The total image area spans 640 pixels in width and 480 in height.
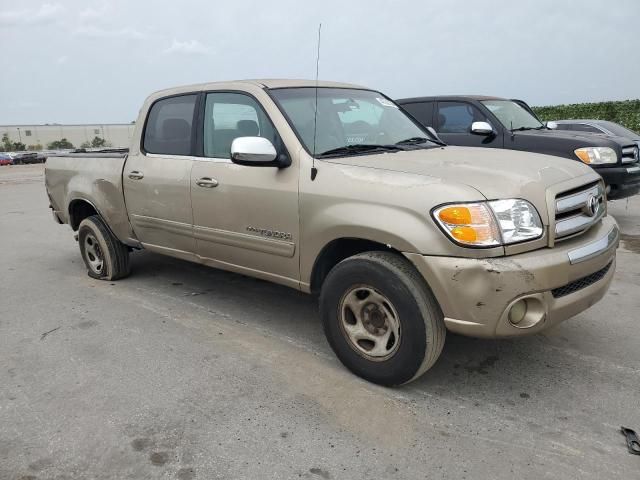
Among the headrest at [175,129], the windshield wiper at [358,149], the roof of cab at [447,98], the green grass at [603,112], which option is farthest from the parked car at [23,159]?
the windshield wiper at [358,149]

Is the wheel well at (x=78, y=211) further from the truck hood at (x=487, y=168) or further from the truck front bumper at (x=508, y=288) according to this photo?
the truck front bumper at (x=508, y=288)

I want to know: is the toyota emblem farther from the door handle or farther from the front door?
the door handle

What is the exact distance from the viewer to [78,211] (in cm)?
573

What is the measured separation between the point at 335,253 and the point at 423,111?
18.2 ft

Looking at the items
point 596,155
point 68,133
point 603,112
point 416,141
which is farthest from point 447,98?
point 68,133

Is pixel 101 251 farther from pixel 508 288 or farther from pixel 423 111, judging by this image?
pixel 423 111

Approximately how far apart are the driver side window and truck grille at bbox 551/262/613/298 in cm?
504

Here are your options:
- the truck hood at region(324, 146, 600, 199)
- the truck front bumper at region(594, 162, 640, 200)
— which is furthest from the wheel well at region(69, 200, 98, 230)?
the truck front bumper at region(594, 162, 640, 200)

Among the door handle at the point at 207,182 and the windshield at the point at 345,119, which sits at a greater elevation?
the windshield at the point at 345,119

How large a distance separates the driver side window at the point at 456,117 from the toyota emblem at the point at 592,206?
4.78 meters

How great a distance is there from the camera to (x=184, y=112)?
4.39 m

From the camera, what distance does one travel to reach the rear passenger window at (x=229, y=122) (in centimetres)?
375

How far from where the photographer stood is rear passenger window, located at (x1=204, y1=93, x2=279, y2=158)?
3752 mm

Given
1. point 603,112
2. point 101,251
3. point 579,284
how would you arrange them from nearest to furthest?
point 579,284 → point 101,251 → point 603,112
